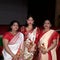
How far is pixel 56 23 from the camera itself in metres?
9.08

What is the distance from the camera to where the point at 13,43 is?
3.95 metres

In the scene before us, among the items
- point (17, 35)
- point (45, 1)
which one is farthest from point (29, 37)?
point (45, 1)

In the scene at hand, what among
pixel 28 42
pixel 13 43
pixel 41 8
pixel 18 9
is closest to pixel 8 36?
pixel 13 43

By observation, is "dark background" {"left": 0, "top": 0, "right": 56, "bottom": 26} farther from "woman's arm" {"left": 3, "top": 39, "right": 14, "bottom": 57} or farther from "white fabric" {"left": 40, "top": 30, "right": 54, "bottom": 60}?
"woman's arm" {"left": 3, "top": 39, "right": 14, "bottom": 57}

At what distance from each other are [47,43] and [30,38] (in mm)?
290

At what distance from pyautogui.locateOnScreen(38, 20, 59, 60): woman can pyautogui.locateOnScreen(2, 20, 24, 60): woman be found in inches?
13.1

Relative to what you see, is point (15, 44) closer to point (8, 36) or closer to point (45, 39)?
point (8, 36)

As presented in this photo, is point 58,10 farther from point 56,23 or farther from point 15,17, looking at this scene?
point 15,17

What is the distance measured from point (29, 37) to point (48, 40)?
32cm

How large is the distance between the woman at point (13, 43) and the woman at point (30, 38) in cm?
10

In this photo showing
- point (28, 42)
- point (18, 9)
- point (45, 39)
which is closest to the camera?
point (28, 42)

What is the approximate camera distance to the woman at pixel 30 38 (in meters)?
4.04

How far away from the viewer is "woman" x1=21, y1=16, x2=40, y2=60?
4.04 meters

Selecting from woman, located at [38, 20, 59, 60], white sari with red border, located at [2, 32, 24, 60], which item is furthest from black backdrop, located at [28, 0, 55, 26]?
white sari with red border, located at [2, 32, 24, 60]
